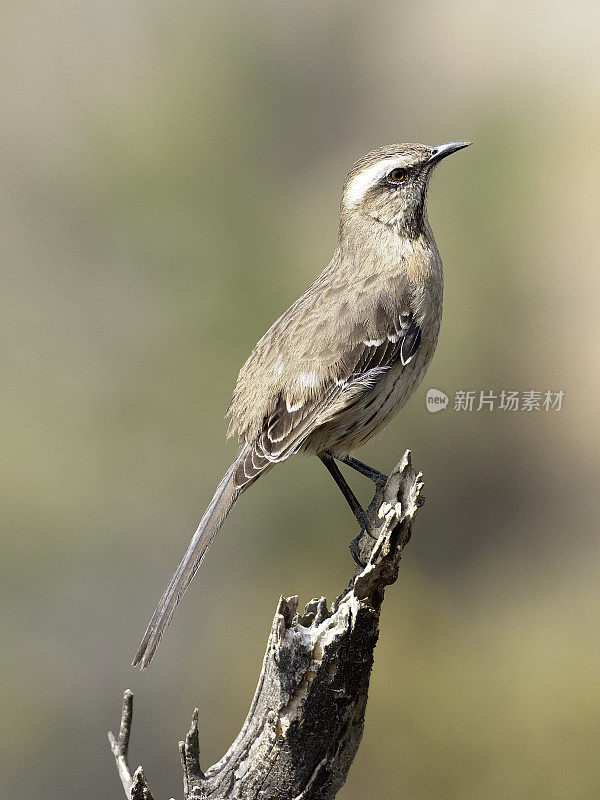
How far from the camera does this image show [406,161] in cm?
449

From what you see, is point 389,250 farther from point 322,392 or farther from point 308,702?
point 308,702

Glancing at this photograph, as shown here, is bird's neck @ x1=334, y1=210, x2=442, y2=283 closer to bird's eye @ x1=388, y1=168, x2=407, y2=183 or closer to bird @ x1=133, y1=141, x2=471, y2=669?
bird @ x1=133, y1=141, x2=471, y2=669

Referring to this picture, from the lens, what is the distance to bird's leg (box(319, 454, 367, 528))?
425 centimetres

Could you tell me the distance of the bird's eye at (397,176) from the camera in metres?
4.53

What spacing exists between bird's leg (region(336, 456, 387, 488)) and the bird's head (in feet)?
3.70

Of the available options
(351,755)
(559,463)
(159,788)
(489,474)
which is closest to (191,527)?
(159,788)

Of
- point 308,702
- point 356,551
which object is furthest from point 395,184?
point 308,702

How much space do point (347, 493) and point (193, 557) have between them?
90 centimetres

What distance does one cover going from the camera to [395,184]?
454cm

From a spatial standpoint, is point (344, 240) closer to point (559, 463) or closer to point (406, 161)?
point (406, 161)

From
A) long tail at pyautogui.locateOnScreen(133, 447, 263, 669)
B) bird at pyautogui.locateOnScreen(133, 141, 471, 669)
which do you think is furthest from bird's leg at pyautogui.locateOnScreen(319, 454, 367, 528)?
long tail at pyautogui.locateOnScreen(133, 447, 263, 669)

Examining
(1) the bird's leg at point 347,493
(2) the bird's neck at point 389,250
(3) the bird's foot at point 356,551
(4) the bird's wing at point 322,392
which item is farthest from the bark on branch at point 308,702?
(2) the bird's neck at point 389,250

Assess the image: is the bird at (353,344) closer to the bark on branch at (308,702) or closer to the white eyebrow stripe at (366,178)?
the white eyebrow stripe at (366,178)

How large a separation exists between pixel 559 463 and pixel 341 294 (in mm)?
4757
